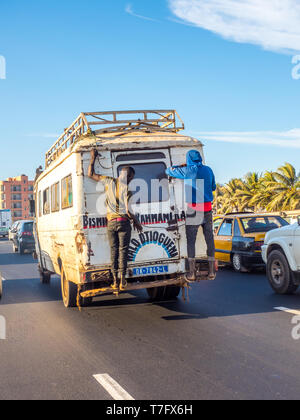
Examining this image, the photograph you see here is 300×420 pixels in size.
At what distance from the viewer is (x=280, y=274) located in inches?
395

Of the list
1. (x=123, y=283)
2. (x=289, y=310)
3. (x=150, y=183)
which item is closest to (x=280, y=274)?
(x=289, y=310)

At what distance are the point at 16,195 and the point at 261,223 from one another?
158 meters

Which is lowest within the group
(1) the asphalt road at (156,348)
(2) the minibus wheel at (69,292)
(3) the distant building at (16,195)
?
(1) the asphalt road at (156,348)

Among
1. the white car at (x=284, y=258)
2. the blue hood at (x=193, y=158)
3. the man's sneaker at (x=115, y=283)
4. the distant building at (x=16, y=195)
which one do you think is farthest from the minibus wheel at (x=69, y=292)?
the distant building at (x=16, y=195)

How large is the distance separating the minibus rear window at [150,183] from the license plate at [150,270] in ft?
3.42

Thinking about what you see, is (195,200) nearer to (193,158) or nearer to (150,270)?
(193,158)

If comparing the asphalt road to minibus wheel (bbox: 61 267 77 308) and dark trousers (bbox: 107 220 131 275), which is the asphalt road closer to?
minibus wheel (bbox: 61 267 77 308)

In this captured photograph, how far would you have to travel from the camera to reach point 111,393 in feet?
15.1

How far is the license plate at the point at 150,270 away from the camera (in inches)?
314

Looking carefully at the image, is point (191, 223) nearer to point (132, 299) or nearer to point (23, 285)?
point (132, 299)

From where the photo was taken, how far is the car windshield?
46.5 ft

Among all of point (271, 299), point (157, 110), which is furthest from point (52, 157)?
point (271, 299)

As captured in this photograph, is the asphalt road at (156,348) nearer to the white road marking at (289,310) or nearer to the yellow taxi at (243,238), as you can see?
the white road marking at (289,310)

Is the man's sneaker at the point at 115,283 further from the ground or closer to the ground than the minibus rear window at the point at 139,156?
closer to the ground
